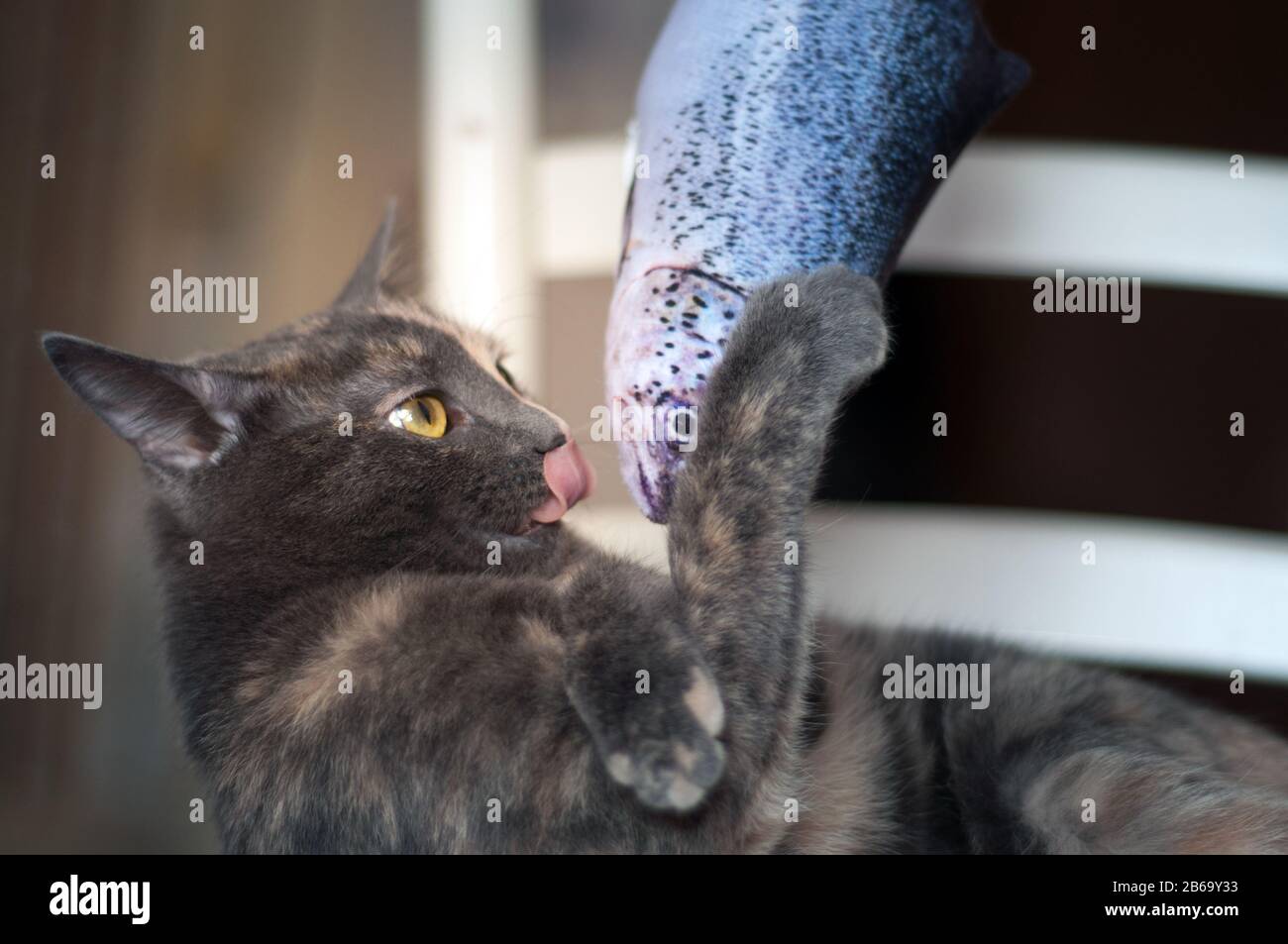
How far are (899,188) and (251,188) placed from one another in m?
1.77

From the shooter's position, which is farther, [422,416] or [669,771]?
[422,416]

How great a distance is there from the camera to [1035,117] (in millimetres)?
1740

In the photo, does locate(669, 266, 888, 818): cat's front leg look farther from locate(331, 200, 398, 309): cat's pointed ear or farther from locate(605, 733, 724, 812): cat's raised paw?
locate(331, 200, 398, 309): cat's pointed ear

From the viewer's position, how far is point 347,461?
1.02 meters

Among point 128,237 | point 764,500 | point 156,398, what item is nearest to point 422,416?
point 156,398

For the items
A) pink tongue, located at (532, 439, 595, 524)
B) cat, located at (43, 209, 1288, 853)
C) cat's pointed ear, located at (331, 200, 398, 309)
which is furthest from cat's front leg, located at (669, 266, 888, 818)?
cat's pointed ear, located at (331, 200, 398, 309)

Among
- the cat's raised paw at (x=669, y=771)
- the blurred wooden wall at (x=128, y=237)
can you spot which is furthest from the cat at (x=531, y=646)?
the blurred wooden wall at (x=128, y=237)

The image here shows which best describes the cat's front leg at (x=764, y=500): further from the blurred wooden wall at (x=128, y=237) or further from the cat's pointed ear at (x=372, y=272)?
the blurred wooden wall at (x=128, y=237)

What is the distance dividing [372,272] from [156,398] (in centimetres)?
49

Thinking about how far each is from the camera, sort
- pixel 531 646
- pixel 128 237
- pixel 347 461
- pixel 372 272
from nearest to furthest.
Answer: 1. pixel 531 646
2. pixel 347 461
3. pixel 372 272
4. pixel 128 237

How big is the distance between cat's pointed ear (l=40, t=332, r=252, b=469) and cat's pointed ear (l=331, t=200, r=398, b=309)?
0.39 meters

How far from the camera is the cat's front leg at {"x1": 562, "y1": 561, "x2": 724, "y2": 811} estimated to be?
803 mm

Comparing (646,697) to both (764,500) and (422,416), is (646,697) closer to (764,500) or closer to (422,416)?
(764,500)

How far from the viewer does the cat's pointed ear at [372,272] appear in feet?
4.62
